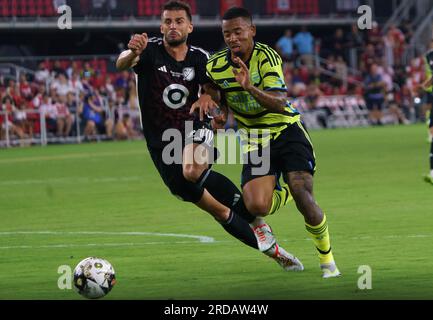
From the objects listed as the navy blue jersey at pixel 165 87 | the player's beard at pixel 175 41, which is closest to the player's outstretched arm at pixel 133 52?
the navy blue jersey at pixel 165 87

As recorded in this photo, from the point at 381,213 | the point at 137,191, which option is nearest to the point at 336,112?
the point at 137,191

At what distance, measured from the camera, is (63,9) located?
3591 centimetres

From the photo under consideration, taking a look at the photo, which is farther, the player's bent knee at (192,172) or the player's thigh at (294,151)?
the player's bent knee at (192,172)

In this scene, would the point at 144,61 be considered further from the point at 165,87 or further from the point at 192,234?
the point at 192,234

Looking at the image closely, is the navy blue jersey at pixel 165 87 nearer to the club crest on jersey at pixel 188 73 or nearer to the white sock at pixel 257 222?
the club crest on jersey at pixel 188 73

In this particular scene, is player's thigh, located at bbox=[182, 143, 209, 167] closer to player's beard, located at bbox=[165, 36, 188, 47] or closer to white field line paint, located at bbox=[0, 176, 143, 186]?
player's beard, located at bbox=[165, 36, 188, 47]

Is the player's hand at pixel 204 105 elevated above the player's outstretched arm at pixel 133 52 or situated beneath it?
situated beneath

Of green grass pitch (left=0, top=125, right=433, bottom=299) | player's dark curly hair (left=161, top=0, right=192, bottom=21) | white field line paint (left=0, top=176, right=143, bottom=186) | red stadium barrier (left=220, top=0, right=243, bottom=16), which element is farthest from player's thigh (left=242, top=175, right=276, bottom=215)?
red stadium barrier (left=220, top=0, right=243, bottom=16)

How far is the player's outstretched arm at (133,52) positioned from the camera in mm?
11031

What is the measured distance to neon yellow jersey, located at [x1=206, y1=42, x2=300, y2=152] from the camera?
10.8 m

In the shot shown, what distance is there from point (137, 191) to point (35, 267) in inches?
344

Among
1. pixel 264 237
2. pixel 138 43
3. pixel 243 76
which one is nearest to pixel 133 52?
pixel 138 43

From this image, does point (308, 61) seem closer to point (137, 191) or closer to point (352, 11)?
point (352, 11)

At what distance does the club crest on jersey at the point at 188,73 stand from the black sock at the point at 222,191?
0.96 metres
